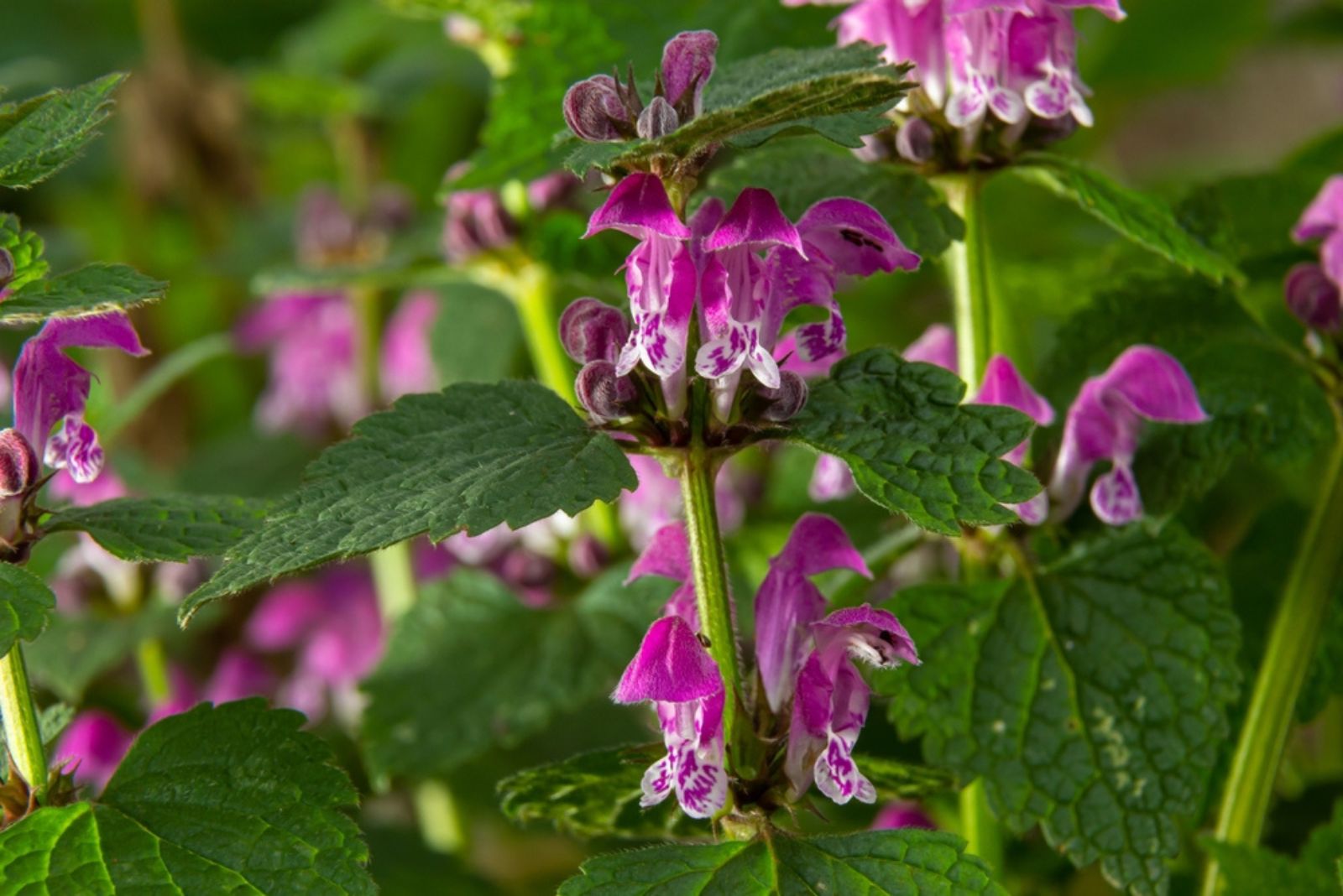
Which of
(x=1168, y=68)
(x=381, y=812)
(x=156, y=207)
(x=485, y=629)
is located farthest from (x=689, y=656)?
(x=156, y=207)

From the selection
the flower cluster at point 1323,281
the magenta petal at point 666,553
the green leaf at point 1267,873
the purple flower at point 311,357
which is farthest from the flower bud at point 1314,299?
the purple flower at point 311,357

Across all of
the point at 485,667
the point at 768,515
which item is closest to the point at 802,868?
the point at 485,667

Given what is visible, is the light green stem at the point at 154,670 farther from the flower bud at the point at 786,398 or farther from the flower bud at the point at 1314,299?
the flower bud at the point at 1314,299

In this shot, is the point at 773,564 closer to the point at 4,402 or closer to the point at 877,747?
the point at 877,747

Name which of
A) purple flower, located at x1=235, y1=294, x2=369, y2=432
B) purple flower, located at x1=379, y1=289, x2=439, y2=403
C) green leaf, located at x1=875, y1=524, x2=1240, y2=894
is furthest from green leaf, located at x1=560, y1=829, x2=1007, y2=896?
purple flower, located at x1=235, y1=294, x2=369, y2=432

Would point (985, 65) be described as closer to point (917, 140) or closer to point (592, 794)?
point (917, 140)

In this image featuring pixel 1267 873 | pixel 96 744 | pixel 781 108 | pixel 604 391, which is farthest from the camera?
pixel 96 744

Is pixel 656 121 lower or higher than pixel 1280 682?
higher
